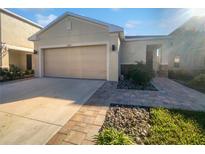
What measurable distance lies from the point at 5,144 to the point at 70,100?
7.78 feet

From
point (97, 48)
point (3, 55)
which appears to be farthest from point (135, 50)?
point (3, 55)

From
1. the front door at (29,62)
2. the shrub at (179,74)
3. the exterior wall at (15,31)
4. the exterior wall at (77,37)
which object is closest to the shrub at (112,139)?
the exterior wall at (77,37)

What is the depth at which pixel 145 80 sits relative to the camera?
24.1 feet

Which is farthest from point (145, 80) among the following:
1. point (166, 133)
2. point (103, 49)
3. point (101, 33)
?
point (166, 133)

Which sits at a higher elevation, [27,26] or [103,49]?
[27,26]

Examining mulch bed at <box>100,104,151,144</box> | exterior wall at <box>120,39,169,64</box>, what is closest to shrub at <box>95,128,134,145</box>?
mulch bed at <box>100,104,151,144</box>

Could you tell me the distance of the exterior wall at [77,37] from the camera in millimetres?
8266

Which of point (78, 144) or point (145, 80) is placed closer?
point (78, 144)

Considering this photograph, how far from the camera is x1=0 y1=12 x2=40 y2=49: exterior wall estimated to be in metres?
10.9

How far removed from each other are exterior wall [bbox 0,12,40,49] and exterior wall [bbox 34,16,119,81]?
9.63ft

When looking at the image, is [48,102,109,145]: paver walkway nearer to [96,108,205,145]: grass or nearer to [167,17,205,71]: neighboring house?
[96,108,205,145]: grass

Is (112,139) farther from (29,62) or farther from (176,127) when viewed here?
(29,62)
